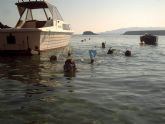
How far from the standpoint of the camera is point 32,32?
23.3 m

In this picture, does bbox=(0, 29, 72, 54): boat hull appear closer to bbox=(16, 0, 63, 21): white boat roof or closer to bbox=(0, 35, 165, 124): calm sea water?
bbox=(16, 0, 63, 21): white boat roof

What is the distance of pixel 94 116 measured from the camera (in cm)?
826

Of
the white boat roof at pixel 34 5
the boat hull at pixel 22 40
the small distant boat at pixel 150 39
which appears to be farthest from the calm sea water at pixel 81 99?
the small distant boat at pixel 150 39

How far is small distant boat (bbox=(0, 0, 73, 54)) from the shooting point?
23.4 meters

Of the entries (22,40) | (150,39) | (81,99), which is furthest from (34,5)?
(150,39)

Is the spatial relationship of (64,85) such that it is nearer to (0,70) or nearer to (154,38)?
(0,70)

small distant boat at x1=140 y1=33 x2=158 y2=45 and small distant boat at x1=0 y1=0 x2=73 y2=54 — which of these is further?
small distant boat at x1=140 y1=33 x2=158 y2=45

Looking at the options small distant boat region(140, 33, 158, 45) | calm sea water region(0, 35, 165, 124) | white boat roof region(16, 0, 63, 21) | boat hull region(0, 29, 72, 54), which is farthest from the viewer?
small distant boat region(140, 33, 158, 45)

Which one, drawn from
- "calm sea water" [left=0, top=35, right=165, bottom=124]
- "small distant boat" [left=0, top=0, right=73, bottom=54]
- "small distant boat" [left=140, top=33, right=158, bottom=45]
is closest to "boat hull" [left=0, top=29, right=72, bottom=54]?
"small distant boat" [left=0, top=0, right=73, bottom=54]

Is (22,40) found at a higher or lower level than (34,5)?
lower

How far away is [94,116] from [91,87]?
4.17 metres

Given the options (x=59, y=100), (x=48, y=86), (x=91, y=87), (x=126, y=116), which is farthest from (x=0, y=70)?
(x=126, y=116)

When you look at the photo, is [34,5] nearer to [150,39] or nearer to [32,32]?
[32,32]

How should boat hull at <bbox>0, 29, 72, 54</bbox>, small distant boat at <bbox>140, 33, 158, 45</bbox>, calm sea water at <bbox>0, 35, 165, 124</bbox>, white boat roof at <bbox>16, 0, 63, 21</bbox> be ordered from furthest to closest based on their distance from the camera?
small distant boat at <bbox>140, 33, 158, 45</bbox>
white boat roof at <bbox>16, 0, 63, 21</bbox>
boat hull at <bbox>0, 29, 72, 54</bbox>
calm sea water at <bbox>0, 35, 165, 124</bbox>
